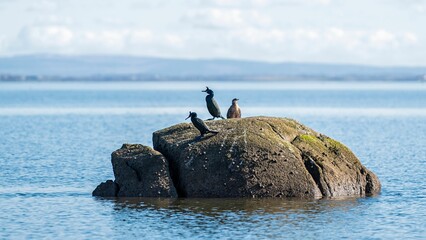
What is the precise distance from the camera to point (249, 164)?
28734 mm

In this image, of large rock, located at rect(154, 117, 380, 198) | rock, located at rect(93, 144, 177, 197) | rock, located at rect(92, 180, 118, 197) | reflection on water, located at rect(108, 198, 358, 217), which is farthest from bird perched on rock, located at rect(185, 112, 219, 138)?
rock, located at rect(92, 180, 118, 197)

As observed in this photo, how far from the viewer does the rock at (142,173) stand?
29.1 m

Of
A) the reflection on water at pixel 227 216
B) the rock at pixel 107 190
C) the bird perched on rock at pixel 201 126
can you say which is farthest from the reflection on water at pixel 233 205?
the bird perched on rock at pixel 201 126

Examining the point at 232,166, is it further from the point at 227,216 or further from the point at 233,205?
the point at 227,216

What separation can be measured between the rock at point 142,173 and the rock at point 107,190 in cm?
19

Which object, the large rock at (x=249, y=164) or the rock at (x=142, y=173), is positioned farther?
the rock at (x=142, y=173)

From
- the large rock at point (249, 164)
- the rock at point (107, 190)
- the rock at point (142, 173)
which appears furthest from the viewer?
the rock at point (107, 190)

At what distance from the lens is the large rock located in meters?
28.8

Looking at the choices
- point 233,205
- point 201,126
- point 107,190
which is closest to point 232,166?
point 233,205

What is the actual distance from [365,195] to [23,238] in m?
11.5

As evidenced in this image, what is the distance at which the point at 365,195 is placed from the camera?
30328mm

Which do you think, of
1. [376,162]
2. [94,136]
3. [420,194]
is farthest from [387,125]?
[420,194]

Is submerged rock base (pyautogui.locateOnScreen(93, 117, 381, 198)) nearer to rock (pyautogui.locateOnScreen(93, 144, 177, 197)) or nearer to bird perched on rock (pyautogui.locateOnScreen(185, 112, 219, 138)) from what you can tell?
rock (pyautogui.locateOnScreen(93, 144, 177, 197))

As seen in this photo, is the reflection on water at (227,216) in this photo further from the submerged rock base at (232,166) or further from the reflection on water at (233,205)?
the submerged rock base at (232,166)
